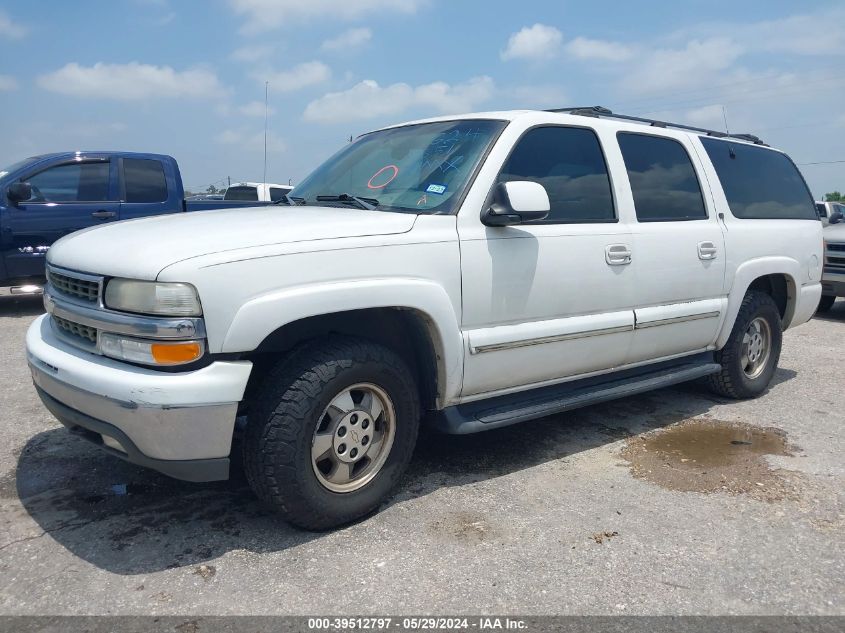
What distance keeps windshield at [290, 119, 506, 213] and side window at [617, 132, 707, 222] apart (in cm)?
105

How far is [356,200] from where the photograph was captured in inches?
137

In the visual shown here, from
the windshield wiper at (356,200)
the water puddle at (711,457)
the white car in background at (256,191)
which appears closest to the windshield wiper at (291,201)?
the windshield wiper at (356,200)

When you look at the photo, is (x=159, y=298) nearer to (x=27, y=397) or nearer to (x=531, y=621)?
(x=531, y=621)

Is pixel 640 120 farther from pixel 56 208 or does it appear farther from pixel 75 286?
pixel 56 208

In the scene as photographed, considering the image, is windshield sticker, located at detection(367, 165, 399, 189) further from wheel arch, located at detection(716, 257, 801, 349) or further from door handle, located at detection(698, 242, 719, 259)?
wheel arch, located at detection(716, 257, 801, 349)

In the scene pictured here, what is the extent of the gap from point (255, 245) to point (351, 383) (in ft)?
2.29

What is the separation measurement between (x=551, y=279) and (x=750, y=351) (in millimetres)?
2515

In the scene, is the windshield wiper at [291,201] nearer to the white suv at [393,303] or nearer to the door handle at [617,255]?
the white suv at [393,303]

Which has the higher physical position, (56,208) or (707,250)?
(56,208)

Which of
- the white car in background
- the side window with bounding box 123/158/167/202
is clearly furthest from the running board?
the white car in background

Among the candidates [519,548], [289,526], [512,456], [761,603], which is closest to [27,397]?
[289,526]

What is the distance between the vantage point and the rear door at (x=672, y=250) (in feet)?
13.3

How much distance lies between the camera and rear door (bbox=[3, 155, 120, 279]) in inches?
318

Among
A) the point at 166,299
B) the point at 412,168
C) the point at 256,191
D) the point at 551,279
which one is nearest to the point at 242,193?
the point at 256,191
